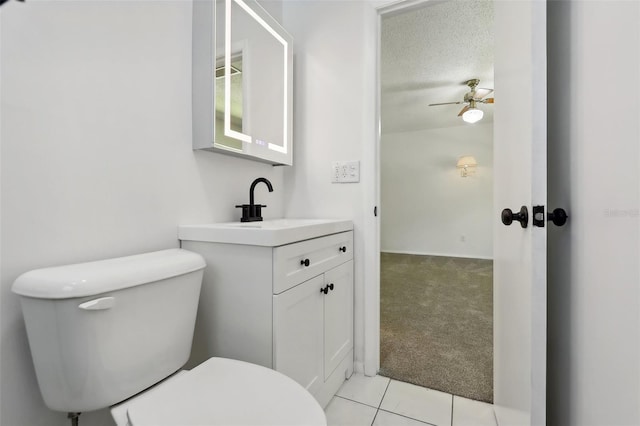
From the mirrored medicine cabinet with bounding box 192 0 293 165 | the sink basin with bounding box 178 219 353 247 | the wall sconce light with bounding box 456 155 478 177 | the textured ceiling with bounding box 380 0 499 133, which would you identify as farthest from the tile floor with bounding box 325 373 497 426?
the wall sconce light with bounding box 456 155 478 177

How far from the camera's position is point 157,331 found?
2.63ft

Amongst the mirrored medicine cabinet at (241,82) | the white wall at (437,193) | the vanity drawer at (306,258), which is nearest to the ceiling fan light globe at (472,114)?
the white wall at (437,193)

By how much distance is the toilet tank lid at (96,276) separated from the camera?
638mm

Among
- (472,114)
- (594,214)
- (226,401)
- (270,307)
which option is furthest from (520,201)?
(472,114)

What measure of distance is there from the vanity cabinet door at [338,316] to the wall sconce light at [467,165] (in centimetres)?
400

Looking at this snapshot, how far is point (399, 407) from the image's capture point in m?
1.29

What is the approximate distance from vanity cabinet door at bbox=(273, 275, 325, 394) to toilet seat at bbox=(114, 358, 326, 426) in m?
0.16

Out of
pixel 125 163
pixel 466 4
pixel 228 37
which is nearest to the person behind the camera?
pixel 125 163

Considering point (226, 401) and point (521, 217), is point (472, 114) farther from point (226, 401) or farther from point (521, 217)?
point (226, 401)

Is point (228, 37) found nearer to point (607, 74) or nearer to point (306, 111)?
point (306, 111)

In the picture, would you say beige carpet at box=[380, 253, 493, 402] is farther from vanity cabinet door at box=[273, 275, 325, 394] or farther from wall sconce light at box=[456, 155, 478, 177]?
wall sconce light at box=[456, 155, 478, 177]

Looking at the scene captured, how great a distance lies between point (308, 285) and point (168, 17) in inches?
46.9

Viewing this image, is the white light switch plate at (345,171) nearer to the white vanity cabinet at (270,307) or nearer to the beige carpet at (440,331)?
the white vanity cabinet at (270,307)

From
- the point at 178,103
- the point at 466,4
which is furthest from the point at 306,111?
the point at 466,4
